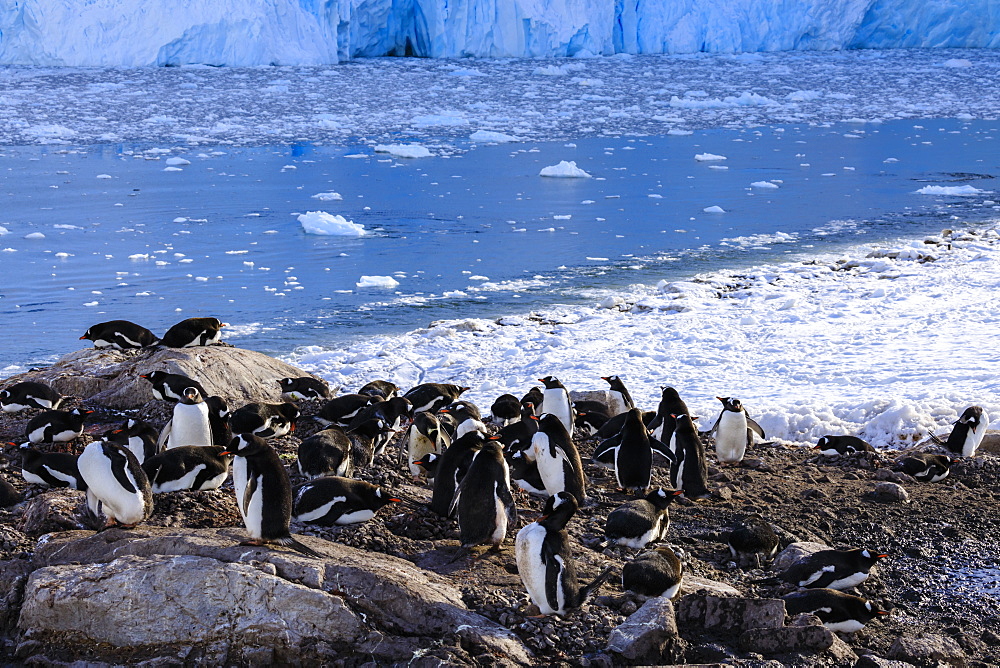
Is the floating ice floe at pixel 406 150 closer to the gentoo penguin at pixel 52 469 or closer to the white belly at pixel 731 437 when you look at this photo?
the white belly at pixel 731 437

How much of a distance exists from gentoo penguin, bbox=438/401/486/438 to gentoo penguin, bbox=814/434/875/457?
2.21 m

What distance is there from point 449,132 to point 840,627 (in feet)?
68.1

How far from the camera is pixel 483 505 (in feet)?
13.7

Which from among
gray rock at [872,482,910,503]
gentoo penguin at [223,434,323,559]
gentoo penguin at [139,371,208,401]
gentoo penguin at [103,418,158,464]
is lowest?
gray rock at [872,482,910,503]

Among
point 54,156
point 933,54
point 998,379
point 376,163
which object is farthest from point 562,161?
point 933,54

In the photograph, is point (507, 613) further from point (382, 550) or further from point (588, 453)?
point (588, 453)

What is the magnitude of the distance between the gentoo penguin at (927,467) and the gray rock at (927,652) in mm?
2242

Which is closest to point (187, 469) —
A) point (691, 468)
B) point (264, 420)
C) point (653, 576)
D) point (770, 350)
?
point (264, 420)

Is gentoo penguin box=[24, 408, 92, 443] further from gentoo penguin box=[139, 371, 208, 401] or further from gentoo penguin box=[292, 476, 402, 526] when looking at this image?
gentoo penguin box=[292, 476, 402, 526]

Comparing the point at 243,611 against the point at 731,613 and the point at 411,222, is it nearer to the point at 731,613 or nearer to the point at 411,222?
the point at 731,613

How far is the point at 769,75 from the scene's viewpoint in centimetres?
3272

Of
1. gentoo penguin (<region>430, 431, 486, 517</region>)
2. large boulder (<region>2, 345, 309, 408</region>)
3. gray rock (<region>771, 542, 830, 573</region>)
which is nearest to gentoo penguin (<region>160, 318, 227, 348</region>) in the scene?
large boulder (<region>2, 345, 309, 408</region>)

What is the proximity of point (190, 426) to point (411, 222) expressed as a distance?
9815mm

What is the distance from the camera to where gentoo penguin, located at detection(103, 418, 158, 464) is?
5.13m
